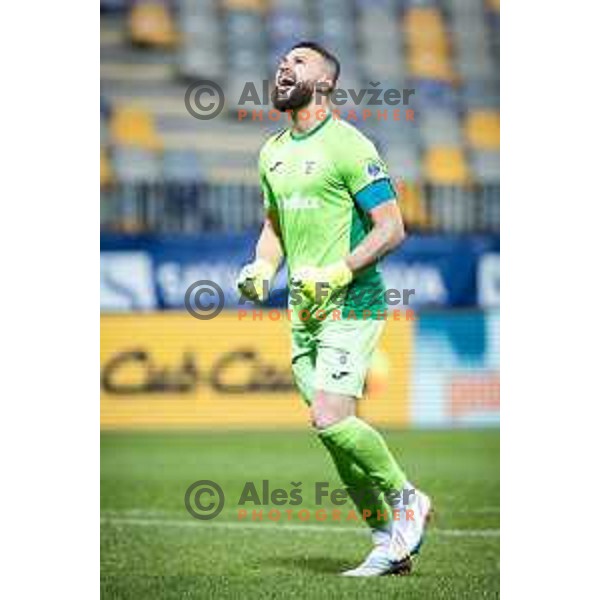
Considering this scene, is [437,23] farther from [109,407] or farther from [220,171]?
[109,407]

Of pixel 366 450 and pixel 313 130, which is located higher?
pixel 313 130

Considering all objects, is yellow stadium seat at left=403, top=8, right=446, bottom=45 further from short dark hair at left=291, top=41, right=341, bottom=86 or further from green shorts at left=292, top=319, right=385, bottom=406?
green shorts at left=292, top=319, right=385, bottom=406

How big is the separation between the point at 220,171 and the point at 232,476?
146 cm

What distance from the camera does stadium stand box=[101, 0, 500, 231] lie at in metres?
6.96

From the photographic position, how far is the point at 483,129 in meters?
7.51

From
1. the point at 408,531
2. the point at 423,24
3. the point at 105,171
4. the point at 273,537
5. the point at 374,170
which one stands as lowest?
the point at 273,537

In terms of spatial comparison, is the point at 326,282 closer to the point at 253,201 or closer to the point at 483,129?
the point at 483,129

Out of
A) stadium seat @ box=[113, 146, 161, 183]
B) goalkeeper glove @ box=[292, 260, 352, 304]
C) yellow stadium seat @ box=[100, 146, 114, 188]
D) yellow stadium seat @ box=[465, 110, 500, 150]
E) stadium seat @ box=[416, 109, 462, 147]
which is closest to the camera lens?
goalkeeper glove @ box=[292, 260, 352, 304]

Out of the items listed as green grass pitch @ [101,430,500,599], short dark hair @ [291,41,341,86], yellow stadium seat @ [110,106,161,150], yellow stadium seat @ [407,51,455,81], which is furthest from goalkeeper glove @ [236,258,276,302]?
yellow stadium seat @ [407,51,455,81]

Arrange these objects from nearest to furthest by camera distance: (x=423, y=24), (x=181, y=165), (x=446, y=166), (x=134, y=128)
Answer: (x=423, y=24) → (x=134, y=128) → (x=181, y=165) → (x=446, y=166)

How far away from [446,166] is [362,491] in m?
3.50

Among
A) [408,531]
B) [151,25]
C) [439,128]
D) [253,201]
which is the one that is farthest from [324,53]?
[253,201]

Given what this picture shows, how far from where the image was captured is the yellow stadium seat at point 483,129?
22.0 ft

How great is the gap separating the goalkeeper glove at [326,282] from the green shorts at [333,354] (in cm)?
10
